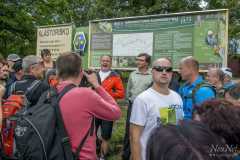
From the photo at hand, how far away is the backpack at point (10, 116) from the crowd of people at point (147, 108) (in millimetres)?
81

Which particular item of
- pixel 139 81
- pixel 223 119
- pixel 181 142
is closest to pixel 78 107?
pixel 223 119

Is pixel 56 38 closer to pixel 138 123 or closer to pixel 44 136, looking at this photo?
pixel 138 123

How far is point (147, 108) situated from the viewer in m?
4.23

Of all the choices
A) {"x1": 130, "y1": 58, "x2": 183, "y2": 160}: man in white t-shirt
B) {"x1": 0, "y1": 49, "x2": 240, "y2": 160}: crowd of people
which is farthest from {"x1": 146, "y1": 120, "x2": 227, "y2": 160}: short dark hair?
{"x1": 130, "y1": 58, "x2": 183, "y2": 160}: man in white t-shirt

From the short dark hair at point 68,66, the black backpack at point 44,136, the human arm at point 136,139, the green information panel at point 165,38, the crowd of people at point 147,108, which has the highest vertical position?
the green information panel at point 165,38

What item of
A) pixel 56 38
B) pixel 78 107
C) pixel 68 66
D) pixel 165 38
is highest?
pixel 56 38

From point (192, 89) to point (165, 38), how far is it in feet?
14.9

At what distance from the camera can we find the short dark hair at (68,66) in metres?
3.53

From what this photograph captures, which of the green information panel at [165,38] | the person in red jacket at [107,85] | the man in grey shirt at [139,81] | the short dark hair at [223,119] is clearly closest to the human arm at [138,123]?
the short dark hair at [223,119]

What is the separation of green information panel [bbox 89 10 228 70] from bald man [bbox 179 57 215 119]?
3136 millimetres

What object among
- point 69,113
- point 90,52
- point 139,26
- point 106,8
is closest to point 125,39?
point 139,26

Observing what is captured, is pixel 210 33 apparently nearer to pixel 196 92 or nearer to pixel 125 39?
pixel 125 39

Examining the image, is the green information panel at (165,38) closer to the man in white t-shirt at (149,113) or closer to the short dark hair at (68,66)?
the man in white t-shirt at (149,113)

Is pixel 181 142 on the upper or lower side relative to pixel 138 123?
upper
